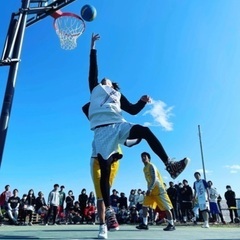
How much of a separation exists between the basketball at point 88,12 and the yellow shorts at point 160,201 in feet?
15.2

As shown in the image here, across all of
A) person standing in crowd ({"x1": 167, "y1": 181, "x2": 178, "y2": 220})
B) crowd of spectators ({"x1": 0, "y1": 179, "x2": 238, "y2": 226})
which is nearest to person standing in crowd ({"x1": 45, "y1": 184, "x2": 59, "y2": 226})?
crowd of spectators ({"x1": 0, "y1": 179, "x2": 238, "y2": 226})

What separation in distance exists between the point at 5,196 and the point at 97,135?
1373 centimetres

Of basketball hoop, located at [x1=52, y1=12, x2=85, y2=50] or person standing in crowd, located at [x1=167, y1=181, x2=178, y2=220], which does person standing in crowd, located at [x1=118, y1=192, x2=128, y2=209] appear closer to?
person standing in crowd, located at [x1=167, y1=181, x2=178, y2=220]

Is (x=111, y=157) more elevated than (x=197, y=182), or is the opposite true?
(x=197, y=182)

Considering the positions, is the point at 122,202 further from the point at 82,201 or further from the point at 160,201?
the point at 160,201

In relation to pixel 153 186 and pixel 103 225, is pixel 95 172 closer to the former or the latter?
pixel 103 225

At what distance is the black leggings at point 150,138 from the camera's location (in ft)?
14.2

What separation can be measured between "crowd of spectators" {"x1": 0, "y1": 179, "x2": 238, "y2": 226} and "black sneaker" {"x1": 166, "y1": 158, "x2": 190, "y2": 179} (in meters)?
11.1

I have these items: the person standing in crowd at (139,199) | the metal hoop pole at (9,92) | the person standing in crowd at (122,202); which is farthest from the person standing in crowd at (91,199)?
the metal hoop pole at (9,92)

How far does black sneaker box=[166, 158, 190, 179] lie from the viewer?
13.7ft

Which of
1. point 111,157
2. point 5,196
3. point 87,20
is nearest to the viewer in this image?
point 111,157

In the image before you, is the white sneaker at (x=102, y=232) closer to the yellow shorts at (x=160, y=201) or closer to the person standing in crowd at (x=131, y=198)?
the yellow shorts at (x=160, y=201)

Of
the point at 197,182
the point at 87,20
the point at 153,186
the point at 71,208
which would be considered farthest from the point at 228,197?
the point at 87,20

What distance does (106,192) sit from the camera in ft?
14.8
